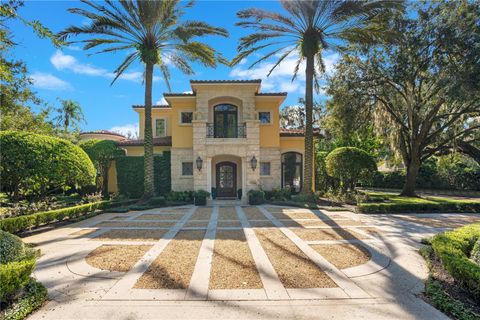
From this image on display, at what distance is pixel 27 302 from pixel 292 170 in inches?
671

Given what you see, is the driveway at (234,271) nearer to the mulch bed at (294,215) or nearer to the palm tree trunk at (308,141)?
the mulch bed at (294,215)

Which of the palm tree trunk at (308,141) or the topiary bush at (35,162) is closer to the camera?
the topiary bush at (35,162)

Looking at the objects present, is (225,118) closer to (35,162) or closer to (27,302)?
(35,162)

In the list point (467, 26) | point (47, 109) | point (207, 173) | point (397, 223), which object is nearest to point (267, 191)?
point (207, 173)

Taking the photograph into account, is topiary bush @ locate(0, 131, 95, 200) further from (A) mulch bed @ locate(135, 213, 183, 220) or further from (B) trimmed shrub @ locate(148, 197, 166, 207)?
(B) trimmed shrub @ locate(148, 197, 166, 207)

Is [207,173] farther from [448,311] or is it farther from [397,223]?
[448,311]

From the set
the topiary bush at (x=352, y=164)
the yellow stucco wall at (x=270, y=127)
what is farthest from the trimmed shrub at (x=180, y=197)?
the topiary bush at (x=352, y=164)

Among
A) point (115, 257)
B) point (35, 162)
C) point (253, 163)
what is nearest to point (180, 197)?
point (253, 163)

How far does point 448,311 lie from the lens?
374 cm

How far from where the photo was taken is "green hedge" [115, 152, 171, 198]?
17766 mm

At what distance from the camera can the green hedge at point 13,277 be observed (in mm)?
3516

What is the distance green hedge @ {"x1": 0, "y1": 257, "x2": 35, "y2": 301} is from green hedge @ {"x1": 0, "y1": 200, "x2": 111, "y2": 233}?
5710mm

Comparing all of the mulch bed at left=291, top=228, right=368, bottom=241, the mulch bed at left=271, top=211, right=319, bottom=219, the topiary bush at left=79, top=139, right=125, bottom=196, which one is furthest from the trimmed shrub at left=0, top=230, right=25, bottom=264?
the topiary bush at left=79, top=139, right=125, bottom=196

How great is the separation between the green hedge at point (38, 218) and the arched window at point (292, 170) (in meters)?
13.2
